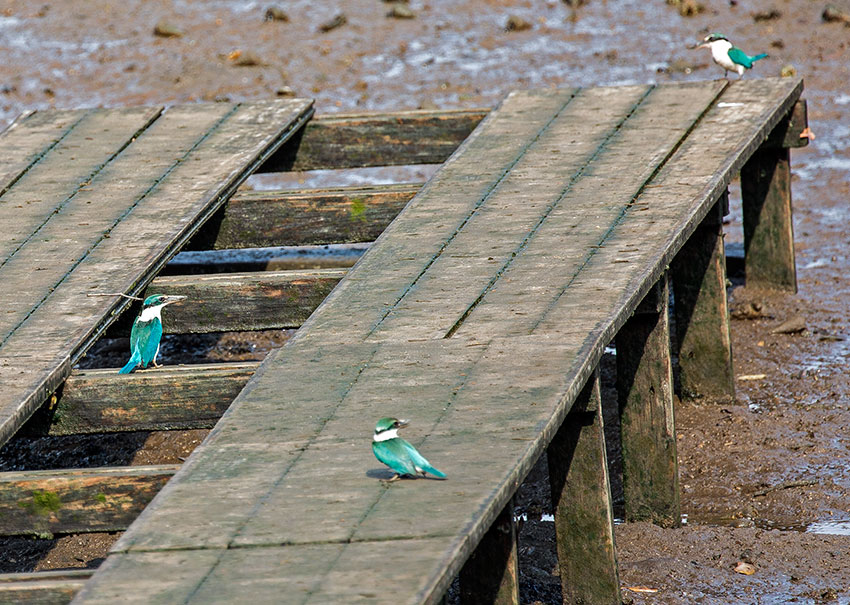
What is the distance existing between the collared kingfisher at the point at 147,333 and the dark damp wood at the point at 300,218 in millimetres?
1591

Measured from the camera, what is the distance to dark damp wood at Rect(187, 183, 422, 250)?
7914mm

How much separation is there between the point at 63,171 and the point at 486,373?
12.6 ft

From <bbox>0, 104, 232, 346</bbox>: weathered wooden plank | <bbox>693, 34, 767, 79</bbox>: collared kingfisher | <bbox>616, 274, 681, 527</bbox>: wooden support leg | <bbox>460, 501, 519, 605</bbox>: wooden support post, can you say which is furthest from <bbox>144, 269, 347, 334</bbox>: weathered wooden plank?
<bbox>693, 34, 767, 79</bbox>: collared kingfisher

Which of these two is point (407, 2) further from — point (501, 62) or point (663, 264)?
point (663, 264)

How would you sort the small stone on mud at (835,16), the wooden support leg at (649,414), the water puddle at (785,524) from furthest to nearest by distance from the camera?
the small stone on mud at (835,16), the water puddle at (785,524), the wooden support leg at (649,414)

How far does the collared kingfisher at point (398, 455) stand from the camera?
449 centimetres

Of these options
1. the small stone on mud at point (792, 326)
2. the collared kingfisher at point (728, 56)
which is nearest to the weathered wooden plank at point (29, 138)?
the collared kingfisher at point (728, 56)

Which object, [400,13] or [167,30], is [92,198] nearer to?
[167,30]

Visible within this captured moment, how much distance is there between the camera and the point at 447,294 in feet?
20.2

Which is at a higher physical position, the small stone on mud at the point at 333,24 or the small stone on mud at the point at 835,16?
the small stone on mud at the point at 333,24

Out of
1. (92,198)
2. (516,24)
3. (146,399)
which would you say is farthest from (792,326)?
(516,24)

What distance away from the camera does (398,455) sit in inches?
177

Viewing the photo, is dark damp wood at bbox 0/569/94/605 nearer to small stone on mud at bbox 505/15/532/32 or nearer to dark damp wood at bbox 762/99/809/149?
dark damp wood at bbox 762/99/809/149

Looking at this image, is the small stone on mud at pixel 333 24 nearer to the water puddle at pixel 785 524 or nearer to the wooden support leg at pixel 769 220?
the wooden support leg at pixel 769 220
